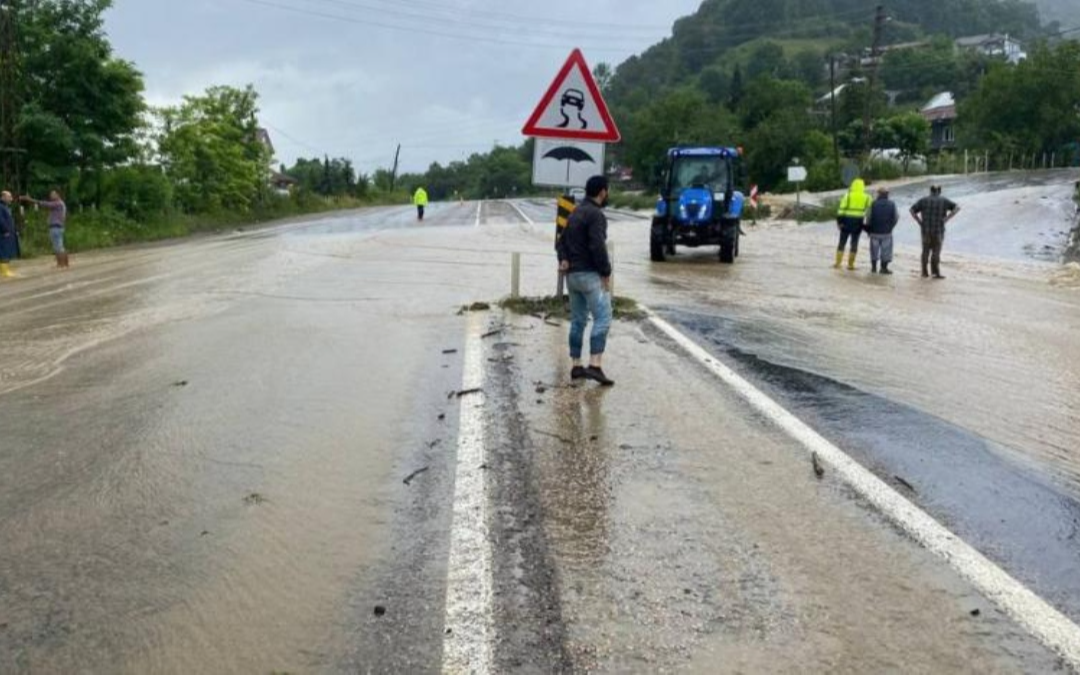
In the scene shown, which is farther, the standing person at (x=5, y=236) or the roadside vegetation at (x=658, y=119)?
the roadside vegetation at (x=658, y=119)

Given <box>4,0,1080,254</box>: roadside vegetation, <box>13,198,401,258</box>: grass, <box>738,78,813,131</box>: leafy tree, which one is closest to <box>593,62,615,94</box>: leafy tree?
<box>4,0,1080,254</box>: roadside vegetation

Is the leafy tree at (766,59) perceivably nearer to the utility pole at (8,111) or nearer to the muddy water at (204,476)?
the utility pole at (8,111)

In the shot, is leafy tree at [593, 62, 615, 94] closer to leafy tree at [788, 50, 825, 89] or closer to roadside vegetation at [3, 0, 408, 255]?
leafy tree at [788, 50, 825, 89]

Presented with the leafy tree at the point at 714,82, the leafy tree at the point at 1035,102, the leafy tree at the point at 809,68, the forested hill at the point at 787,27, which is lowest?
the leafy tree at the point at 1035,102

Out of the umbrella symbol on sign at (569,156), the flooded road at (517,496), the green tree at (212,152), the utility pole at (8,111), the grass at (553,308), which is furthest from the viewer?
the green tree at (212,152)

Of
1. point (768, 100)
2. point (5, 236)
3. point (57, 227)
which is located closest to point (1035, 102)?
point (768, 100)

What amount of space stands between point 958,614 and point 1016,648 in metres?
0.29

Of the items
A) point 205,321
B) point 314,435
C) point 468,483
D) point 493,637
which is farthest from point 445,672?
point 205,321

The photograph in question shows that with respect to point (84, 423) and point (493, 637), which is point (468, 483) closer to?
point (493, 637)

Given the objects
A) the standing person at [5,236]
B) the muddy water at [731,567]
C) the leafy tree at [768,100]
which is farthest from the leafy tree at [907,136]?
the muddy water at [731,567]

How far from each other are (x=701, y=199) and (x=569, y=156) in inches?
384

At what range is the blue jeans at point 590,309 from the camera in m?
7.84

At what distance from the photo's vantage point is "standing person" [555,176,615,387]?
7719 millimetres

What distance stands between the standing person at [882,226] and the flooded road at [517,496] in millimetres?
7491
